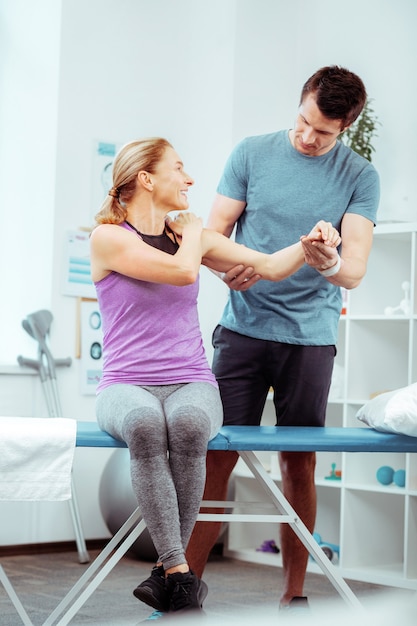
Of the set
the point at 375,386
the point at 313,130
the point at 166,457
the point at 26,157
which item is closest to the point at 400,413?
the point at 166,457

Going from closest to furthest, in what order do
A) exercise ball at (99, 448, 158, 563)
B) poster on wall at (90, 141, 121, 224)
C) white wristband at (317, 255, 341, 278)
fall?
1. white wristband at (317, 255, 341, 278)
2. exercise ball at (99, 448, 158, 563)
3. poster on wall at (90, 141, 121, 224)

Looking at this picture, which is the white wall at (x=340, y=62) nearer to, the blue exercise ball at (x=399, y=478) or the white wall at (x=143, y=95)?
the white wall at (x=143, y=95)

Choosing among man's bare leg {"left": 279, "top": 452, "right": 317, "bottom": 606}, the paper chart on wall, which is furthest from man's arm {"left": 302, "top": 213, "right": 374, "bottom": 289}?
the paper chart on wall

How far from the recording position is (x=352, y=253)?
2.27 meters

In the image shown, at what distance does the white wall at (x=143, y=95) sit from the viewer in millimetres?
3828

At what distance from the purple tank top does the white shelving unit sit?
4.54ft

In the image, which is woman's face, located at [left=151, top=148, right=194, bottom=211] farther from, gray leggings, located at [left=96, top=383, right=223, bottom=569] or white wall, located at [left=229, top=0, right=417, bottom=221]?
white wall, located at [left=229, top=0, right=417, bottom=221]

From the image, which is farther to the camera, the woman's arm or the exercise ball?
the exercise ball

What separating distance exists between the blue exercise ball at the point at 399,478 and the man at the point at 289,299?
3.64 feet

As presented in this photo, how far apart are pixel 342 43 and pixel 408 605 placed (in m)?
4.03

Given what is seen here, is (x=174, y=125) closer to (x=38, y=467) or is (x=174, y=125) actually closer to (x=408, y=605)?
(x=38, y=467)

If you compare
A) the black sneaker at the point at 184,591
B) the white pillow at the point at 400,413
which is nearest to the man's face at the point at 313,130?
the white pillow at the point at 400,413

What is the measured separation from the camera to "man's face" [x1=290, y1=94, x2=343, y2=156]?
2.17m

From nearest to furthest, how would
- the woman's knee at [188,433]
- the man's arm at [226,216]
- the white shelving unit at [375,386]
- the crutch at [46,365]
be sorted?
the woman's knee at [188,433] < the man's arm at [226,216] < the white shelving unit at [375,386] < the crutch at [46,365]
